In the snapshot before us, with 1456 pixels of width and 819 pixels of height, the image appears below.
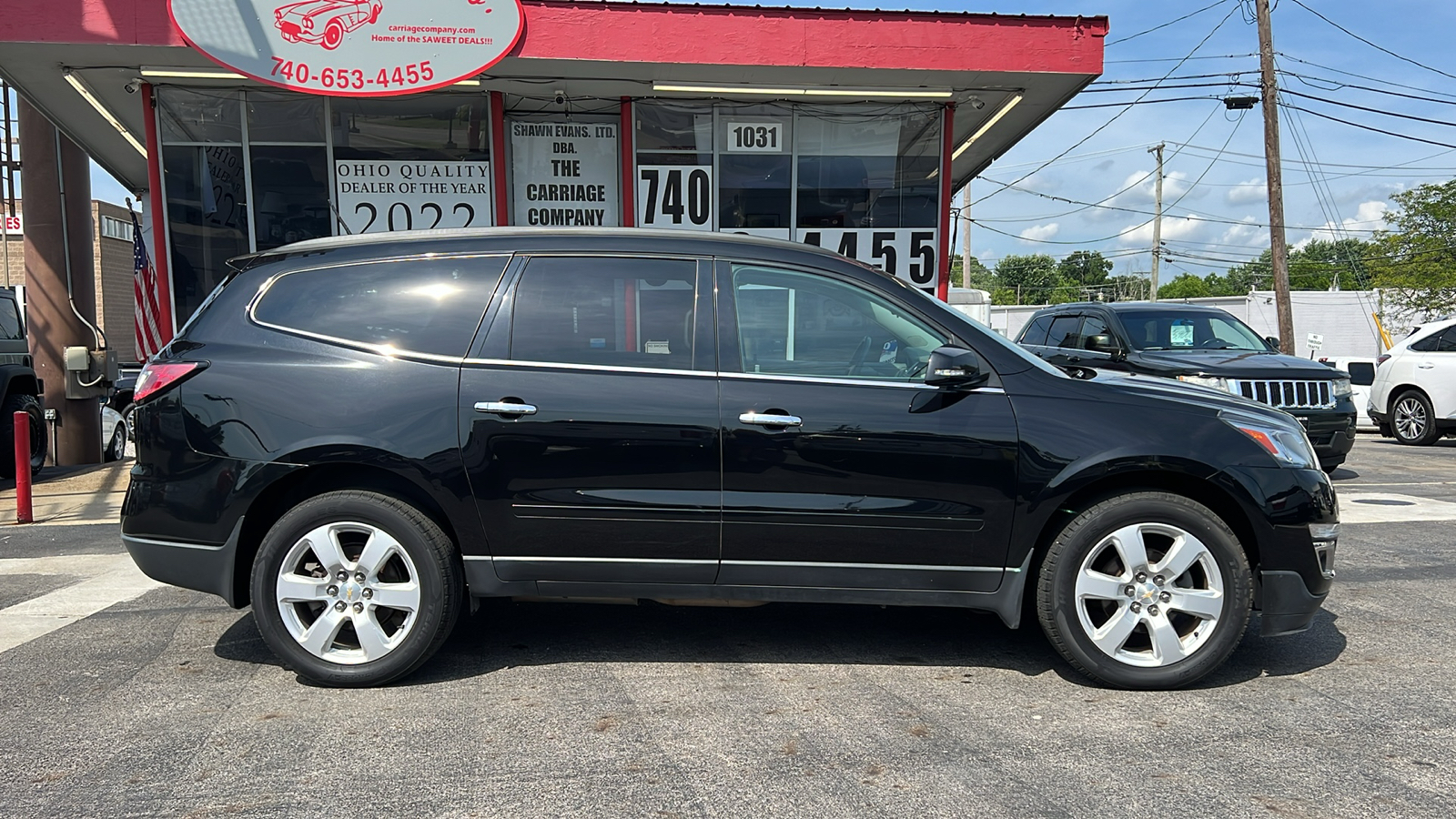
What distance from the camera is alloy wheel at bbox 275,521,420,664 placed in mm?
3934

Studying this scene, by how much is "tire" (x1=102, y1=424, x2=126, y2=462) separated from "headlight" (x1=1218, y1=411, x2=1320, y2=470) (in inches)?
535

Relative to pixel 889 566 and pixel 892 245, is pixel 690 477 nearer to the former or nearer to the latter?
pixel 889 566

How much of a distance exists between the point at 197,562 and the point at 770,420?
2439 mm

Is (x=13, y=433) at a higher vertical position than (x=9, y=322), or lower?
lower

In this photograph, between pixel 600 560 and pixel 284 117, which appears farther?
pixel 284 117

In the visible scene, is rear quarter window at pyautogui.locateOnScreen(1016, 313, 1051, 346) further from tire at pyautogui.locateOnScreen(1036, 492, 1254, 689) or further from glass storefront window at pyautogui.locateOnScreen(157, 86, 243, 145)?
glass storefront window at pyautogui.locateOnScreen(157, 86, 243, 145)

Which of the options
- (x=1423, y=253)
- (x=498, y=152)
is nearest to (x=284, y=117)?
(x=498, y=152)

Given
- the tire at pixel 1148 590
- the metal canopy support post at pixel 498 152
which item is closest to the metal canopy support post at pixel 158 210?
the metal canopy support post at pixel 498 152

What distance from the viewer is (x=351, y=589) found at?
3.96 m

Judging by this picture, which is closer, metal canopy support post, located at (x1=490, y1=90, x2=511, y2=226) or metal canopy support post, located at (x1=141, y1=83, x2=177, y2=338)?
metal canopy support post, located at (x1=141, y1=83, x2=177, y2=338)

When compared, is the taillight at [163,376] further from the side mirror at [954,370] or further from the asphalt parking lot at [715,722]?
the side mirror at [954,370]

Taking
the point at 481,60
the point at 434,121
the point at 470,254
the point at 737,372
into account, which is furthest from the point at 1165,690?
the point at 434,121

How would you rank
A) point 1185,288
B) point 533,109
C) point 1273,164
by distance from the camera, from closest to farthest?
point 533,109 < point 1273,164 < point 1185,288

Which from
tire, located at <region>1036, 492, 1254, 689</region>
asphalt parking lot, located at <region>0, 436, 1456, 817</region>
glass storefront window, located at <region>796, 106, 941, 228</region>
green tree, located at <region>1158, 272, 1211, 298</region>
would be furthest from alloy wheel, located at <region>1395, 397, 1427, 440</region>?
green tree, located at <region>1158, 272, 1211, 298</region>
